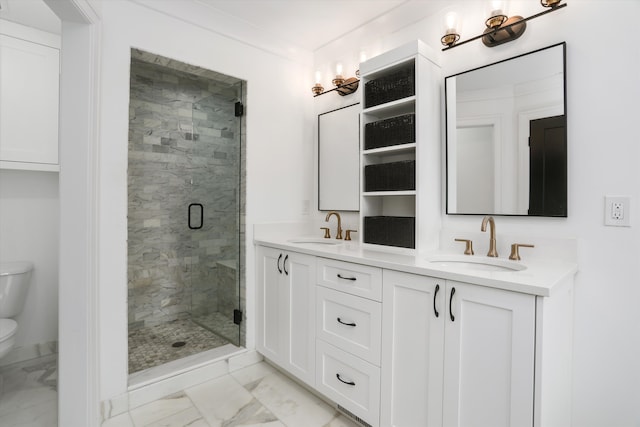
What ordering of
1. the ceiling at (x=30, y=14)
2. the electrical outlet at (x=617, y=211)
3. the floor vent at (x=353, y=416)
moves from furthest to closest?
the ceiling at (x=30, y=14)
the floor vent at (x=353, y=416)
the electrical outlet at (x=617, y=211)

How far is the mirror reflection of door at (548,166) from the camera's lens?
1484 millimetres

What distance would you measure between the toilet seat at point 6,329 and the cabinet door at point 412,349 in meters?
2.23

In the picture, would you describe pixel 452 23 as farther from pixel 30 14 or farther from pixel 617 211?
pixel 30 14

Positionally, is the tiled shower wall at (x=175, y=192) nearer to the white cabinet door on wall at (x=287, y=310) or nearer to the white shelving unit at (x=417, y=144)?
the white cabinet door on wall at (x=287, y=310)

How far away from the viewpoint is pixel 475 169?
1.77 meters

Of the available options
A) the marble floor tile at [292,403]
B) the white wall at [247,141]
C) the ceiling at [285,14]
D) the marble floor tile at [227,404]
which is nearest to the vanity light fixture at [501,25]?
the ceiling at [285,14]

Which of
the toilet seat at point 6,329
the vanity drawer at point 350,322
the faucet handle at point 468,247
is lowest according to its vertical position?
the toilet seat at point 6,329

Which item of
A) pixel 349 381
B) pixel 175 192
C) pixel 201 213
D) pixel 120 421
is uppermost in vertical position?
pixel 175 192

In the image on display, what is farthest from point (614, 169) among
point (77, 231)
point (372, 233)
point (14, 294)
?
point (14, 294)

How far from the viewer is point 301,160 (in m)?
2.79

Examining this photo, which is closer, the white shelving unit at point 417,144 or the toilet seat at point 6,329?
the white shelving unit at point 417,144

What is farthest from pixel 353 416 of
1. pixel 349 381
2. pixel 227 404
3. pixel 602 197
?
pixel 602 197

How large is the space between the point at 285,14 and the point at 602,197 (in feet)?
7.14

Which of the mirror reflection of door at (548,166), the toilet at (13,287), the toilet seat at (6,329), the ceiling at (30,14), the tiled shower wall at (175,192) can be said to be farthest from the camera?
the tiled shower wall at (175,192)
